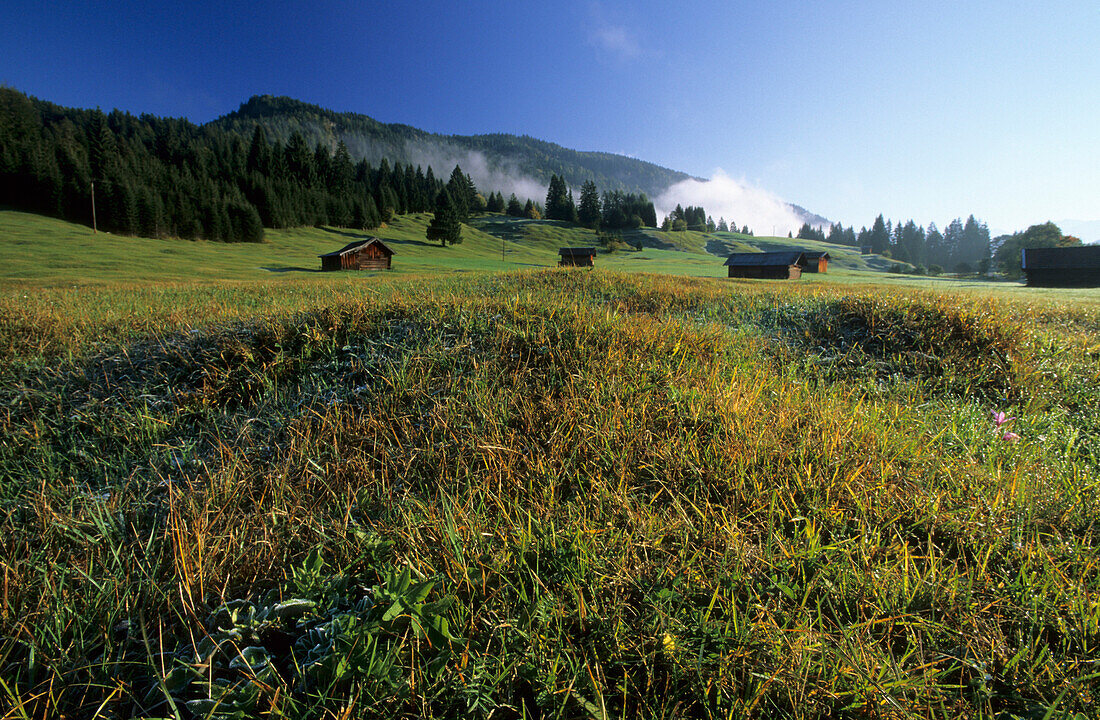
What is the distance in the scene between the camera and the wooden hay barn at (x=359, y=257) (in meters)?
47.6

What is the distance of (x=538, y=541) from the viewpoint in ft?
7.09

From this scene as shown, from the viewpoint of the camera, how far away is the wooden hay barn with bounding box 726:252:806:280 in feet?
167

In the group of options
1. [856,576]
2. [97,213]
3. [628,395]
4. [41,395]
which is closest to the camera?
[856,576]

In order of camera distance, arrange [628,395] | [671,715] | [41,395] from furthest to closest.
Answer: [41,395] < [628,395] < [671,715]

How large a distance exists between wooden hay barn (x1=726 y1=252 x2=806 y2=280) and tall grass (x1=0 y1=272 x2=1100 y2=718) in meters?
52.0

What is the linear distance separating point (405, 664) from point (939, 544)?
267 centimetres

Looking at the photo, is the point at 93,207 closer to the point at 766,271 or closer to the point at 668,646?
the point at 668,646

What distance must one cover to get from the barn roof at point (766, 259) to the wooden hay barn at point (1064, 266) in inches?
747

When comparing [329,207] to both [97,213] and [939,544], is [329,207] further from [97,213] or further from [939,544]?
[939,544]

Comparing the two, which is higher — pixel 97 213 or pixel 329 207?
pixel 329 207

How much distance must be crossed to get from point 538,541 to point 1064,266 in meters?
58.5

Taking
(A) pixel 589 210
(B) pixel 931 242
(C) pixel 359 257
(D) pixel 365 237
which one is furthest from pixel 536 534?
(B) pixel 931 242

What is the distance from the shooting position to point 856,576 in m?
1.91

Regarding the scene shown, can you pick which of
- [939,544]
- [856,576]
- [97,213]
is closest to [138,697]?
[856,576]
